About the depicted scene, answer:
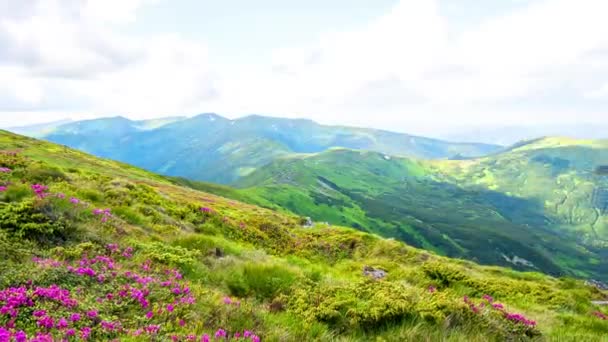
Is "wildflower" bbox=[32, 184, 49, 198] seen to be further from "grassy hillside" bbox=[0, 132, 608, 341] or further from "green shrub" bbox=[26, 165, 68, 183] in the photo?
"green shrub" bbox=[26, 165, 68, 183]

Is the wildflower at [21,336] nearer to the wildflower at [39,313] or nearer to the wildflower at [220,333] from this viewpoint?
the wildflower at [39,313]

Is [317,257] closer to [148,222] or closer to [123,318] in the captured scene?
[148,222]

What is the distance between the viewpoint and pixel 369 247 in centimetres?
3098

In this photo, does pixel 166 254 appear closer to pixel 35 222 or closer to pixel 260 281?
pixel 260 281

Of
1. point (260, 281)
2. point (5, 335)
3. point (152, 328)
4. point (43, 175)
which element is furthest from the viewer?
point (43, 175)

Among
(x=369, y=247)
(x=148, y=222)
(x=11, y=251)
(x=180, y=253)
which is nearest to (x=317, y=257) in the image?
(x=369, y=247)

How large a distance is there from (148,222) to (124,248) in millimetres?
4656

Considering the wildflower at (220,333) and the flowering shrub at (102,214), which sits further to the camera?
the flowering shrub at (102,214)

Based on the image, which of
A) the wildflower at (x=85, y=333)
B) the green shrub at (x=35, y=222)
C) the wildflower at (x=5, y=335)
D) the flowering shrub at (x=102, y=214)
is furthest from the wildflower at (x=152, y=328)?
the flowering shrub at (x=102, y=214)

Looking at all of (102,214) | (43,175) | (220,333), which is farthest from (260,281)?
(43,175)

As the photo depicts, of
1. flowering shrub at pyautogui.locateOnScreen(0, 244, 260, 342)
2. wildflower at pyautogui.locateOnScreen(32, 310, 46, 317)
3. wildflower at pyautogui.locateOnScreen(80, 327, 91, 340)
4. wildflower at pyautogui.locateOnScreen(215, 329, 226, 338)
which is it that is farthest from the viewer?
wildflower at pyautogui.locateOnScreen(215, 329, 226, 338)

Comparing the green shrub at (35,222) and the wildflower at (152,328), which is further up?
the green shrub at (35,222)

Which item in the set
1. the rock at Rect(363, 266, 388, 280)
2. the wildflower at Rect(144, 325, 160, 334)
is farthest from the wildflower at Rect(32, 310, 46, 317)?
the rock at Rect(363, 266, 388, 280)

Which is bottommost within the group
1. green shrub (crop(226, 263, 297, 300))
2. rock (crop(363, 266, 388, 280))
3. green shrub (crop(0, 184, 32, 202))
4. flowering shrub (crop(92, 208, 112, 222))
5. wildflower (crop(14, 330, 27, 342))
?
rock (crop(363, 266, 388, 280))
